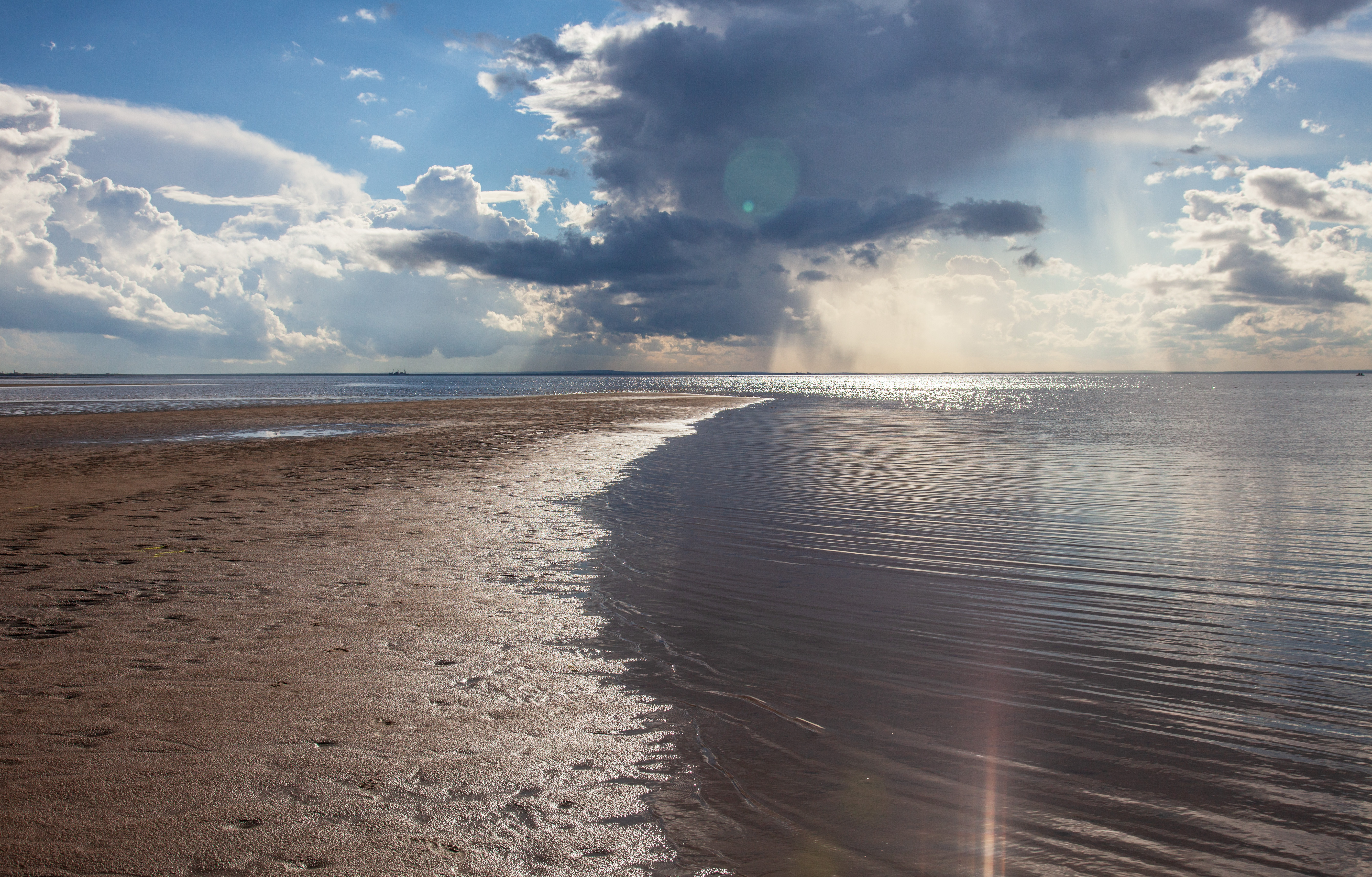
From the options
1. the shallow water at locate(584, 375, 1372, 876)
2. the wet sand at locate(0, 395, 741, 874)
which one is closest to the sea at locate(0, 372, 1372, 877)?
the shallow water at locate(584, 375, 1372, 876)

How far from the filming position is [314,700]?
18.1ft

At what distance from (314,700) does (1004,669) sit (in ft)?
18.7

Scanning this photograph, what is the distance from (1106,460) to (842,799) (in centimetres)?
2187

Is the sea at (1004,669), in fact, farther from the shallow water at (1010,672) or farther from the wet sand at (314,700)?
the wet sand at (314,700)

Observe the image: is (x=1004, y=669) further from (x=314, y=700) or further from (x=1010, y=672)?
(x=314, y=700)

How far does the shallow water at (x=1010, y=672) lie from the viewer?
4039mm

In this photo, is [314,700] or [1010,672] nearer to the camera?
[314,700]

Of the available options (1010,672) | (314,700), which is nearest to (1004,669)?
(1010,672)

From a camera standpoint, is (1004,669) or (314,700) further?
(1004,669)

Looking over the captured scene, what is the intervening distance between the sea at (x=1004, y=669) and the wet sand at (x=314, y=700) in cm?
64

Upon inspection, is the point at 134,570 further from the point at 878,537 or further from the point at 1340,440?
the point at 1340,440

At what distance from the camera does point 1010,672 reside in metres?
6.33

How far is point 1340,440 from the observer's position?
30.3 m

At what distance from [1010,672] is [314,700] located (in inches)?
226
